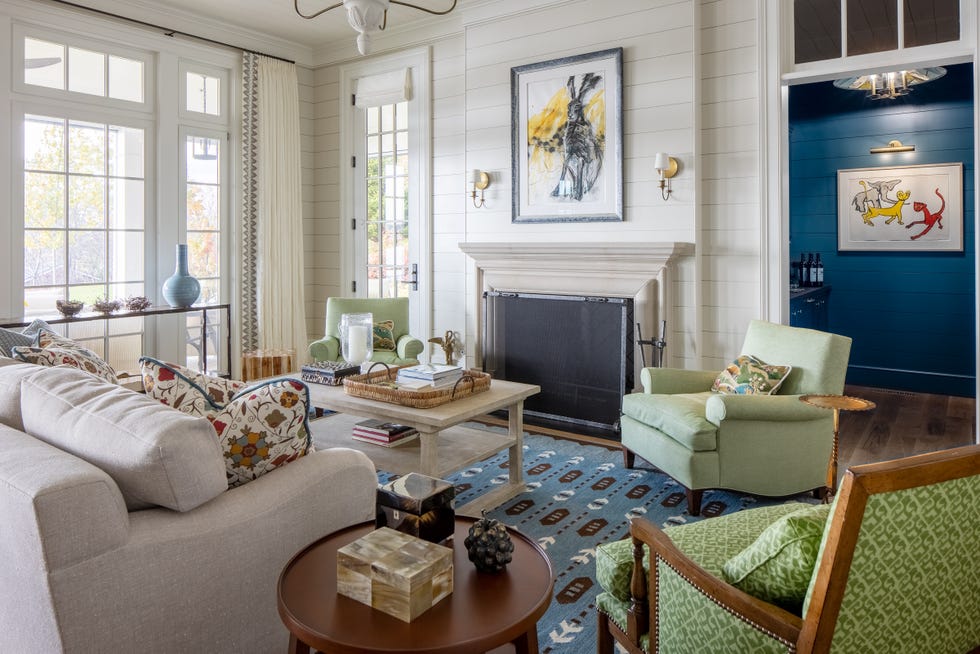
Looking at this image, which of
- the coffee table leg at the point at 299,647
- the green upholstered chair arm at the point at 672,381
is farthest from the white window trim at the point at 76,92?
the coffee table leg at the point at 299,647

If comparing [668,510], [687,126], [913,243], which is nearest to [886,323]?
Answer: [913,243]

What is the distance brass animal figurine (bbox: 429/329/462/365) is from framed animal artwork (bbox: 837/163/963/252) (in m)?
3.55

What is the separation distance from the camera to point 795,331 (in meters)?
3.53

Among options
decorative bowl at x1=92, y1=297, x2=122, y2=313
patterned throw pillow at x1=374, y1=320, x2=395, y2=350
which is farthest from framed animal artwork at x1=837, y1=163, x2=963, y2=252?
decorative bowl at x1=92, y1=297, x2=122, y2=313

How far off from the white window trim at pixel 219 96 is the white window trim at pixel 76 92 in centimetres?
21

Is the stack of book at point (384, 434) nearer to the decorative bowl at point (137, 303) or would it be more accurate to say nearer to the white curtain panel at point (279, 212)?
the decorative bowl at point (137, 303)

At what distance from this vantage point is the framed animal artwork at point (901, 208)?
5715 mm

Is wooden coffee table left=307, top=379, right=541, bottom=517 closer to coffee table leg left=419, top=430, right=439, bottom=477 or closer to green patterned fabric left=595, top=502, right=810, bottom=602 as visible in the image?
coffee table leg left=419, top=430, right=439, bottom=477

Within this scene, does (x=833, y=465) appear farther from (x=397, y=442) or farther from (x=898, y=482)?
(x=898, y=482)

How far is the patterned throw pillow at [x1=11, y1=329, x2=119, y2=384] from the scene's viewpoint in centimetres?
236

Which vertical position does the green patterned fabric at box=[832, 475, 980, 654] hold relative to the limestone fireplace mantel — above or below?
below

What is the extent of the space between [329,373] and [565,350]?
1747mm

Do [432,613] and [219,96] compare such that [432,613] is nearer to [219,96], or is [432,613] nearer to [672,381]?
[672,381]

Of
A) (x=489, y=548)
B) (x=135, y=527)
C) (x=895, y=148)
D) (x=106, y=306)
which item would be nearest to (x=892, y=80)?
(x=895, y=148)
